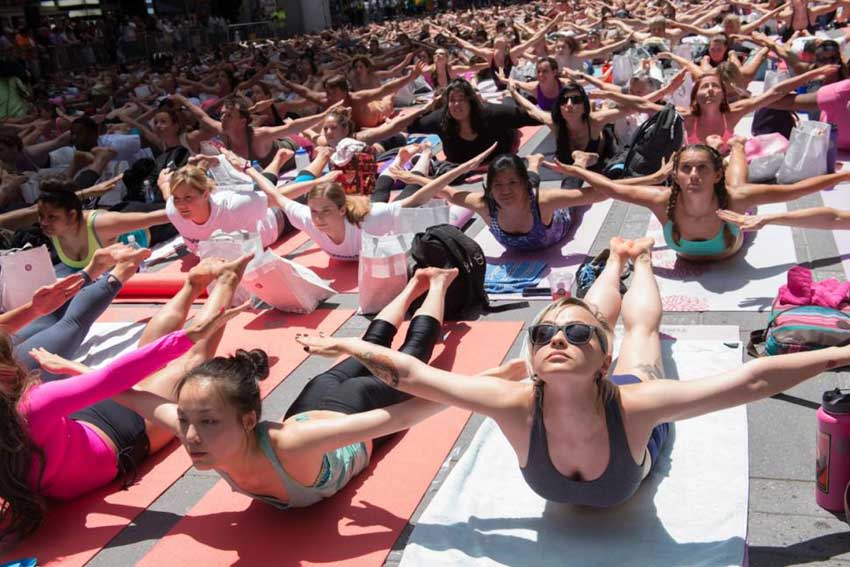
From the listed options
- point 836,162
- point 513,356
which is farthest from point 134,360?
point 836,162

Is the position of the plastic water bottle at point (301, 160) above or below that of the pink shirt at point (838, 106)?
below

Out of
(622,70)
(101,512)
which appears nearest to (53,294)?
(101,512)

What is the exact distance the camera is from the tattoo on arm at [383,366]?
3.25 meters

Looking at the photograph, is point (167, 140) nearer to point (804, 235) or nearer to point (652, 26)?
point (804, 235)

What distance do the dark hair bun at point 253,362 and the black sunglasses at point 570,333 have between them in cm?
116

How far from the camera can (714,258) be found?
596 centimetres

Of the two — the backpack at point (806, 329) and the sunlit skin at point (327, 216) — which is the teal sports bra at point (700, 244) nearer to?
the backpack at point (806, 329)

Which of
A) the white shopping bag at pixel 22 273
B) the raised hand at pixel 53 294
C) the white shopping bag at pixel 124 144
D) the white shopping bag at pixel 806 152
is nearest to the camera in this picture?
the raised hand at pixel 53 294

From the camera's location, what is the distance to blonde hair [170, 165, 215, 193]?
6.64 metres

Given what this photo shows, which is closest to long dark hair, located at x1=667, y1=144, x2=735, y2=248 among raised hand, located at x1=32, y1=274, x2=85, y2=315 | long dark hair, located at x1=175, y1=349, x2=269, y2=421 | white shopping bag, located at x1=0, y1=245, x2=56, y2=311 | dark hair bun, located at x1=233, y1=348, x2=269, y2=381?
dark hair bun, located at x1=233, y1=348, x2=269, y2=381

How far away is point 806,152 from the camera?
23.1 feet

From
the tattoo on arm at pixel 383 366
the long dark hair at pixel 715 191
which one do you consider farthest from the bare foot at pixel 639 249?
the tattoo on arm at pixel 383 366

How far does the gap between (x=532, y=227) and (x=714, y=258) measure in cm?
133

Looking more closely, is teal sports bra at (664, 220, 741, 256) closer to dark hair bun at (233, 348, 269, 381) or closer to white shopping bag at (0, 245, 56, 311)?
dark hair bun at (233, 348, 269, 381)
